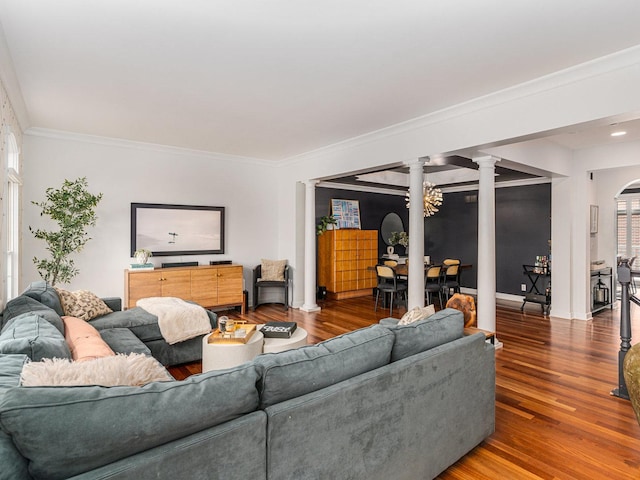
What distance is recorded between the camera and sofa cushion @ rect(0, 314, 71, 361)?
6.16 feet

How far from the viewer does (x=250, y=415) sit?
136cm

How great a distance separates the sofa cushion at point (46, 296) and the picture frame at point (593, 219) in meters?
7.33

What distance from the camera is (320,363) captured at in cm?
163

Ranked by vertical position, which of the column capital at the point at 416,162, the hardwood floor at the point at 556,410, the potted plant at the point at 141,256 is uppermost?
the column capital at the point at 416,162

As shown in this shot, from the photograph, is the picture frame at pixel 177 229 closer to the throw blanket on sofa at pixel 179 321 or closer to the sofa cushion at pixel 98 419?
the throw blanket on sofa at pixel 179 321

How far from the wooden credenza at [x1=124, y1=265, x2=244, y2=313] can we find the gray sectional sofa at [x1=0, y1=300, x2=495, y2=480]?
373cm

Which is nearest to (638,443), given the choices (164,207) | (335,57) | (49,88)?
(335,57)

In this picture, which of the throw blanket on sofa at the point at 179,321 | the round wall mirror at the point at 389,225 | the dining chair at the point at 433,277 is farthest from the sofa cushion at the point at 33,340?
the round wall mirror at the point at 389,225

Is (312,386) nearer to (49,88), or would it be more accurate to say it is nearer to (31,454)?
(31,454)

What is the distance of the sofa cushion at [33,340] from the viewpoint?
74.0 inches

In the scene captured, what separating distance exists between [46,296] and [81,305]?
0.43m

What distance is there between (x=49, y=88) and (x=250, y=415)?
3814 mm

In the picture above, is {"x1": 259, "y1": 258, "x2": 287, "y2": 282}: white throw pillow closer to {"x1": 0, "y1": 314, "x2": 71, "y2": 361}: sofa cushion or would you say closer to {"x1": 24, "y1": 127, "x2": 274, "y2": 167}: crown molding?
{"x1": 24, "y1": 127, "x2": 274, "y2": 167}: crown molding

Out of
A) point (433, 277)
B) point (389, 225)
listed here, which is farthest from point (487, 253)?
point (389, 225)
